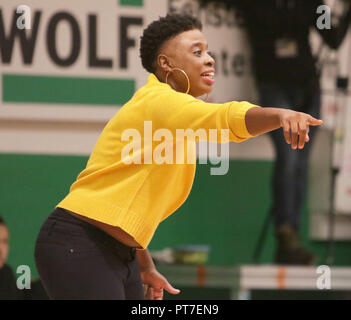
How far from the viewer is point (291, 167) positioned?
3.78 m

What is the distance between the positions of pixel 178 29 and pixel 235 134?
46 cm

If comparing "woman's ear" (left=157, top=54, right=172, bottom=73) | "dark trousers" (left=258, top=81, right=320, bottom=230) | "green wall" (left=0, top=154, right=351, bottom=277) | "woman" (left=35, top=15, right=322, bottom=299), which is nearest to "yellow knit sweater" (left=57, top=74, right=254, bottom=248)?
"woman" (left=35, top=15, right=322, bottom=299)

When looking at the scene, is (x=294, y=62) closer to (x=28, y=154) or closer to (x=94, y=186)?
(x=28, y=154)

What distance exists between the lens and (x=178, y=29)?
6.22 ft

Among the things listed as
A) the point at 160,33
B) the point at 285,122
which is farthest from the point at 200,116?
the point at 160,33

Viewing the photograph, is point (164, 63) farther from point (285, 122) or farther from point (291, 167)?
point (291, 167)

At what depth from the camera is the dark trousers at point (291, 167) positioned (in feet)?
12.2

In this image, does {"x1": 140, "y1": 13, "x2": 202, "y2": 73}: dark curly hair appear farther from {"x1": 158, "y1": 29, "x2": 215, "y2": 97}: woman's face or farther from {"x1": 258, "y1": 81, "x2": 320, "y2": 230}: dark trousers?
{"x1": 258, "y1": 81, "x2": 320, "y2": 230}: dark trousers

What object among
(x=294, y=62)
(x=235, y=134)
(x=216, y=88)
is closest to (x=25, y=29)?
(x=216, y=88)

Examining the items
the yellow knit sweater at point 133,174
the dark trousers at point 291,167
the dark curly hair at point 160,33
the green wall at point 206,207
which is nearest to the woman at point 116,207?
the yellow knit sweater at point 133,174

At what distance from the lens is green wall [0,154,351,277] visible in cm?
361

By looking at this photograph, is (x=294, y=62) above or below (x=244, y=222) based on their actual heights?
above

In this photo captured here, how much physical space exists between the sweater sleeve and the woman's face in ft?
0.72

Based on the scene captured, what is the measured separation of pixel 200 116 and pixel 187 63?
34cm
